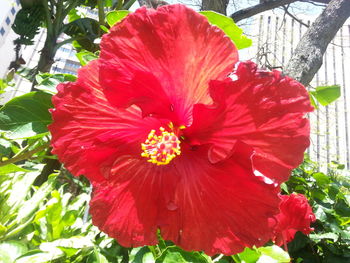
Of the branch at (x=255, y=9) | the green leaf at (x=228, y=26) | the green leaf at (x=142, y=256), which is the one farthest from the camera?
the branch at (x=255, y=9)

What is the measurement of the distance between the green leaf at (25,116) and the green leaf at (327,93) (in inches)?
34.5

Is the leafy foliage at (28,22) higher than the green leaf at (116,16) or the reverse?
higher

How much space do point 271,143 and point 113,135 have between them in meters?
0.29

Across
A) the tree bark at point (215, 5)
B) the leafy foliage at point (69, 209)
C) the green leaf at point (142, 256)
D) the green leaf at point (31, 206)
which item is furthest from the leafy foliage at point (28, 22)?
the green leaf at point (142, 256)

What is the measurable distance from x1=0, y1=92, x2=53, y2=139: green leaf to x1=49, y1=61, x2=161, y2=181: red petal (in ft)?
0.63

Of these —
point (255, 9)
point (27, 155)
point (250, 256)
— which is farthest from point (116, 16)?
point (255, 9)

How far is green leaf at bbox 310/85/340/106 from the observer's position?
111 centimetres

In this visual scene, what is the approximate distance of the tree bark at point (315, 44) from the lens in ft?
6.17

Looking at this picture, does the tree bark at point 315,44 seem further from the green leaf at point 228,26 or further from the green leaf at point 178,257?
the green leaf at point 178,257

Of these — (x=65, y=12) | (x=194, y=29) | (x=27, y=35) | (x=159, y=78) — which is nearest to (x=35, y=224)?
(x=159, y=78)

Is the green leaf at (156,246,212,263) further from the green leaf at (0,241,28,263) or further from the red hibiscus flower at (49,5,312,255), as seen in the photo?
the green leaf at (0,241,28,263)

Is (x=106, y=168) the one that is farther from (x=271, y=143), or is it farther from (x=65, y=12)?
(x=65, y=12)

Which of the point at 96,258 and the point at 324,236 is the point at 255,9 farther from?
the point at 96,258

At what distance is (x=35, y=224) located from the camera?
133cm
